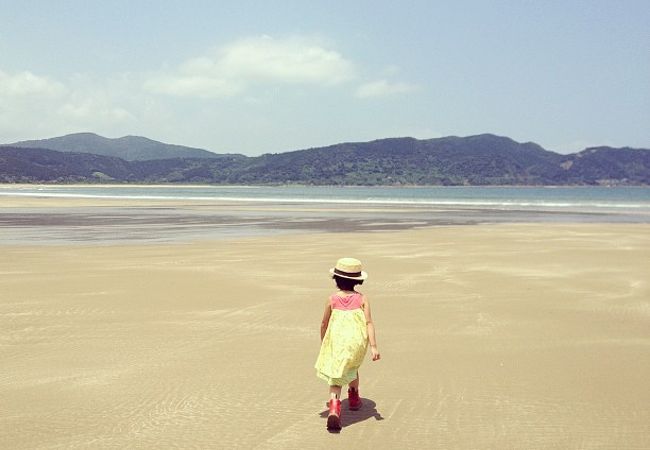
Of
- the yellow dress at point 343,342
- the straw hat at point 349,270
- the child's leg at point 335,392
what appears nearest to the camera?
the child's leg at point 335,392

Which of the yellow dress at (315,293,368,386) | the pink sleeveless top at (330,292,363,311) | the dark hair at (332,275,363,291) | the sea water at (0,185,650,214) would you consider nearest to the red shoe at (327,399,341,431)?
the yellow dress at (315,293,368,386)

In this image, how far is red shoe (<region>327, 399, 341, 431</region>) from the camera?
17.6 feet

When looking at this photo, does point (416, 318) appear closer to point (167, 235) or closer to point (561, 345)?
point (561, 345)

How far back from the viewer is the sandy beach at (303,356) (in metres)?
5.46

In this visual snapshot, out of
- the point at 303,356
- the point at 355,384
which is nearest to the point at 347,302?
the point at 355,384

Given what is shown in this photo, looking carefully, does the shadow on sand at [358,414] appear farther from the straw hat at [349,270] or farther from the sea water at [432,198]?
the sea water at [432,198]

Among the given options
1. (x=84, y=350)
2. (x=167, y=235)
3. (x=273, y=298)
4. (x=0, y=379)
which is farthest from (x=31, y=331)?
(x=167, y=235)

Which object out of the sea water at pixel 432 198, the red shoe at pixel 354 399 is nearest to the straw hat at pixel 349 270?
the red shoe at pixel 354 399

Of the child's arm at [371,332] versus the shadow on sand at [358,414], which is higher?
the child's arm at [371,332]

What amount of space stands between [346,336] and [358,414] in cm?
72

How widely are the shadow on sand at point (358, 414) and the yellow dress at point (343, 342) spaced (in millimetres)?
334

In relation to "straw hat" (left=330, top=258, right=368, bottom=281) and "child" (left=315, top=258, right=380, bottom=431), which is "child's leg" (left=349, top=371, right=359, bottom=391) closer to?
"child" (left=315, top=258, right=380, bottom=431)

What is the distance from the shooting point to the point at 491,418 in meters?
5.73

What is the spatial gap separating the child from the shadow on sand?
0.06 metres
